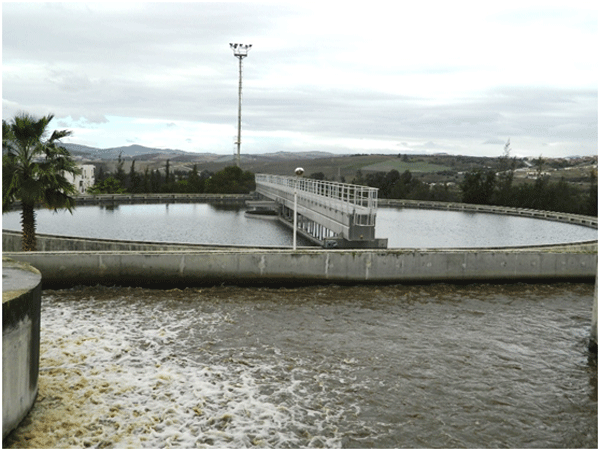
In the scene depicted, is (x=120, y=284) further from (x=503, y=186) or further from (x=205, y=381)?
(x=503, y=186)

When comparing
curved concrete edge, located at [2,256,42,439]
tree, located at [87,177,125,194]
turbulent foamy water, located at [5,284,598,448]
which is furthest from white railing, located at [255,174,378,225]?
tree, located at [87,177,125,194]

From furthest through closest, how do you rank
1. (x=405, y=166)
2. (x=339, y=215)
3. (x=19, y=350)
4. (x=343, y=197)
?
1. (x=405, y=166)
2. (x=343, y=197)
3. (x=339, y=215)
4. (x=19, y=350)

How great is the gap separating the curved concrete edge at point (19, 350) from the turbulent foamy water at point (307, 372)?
1.12 ft

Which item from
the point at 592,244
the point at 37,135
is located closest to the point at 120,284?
the point at 37,135

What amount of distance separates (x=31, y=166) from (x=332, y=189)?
19424 millimetres

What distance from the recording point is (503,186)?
67812 millimetres

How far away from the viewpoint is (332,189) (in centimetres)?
3525

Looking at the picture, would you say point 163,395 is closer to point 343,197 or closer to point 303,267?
point 303,267

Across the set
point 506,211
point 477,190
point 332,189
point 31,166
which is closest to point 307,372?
point 31,166

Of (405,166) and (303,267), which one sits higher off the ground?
(405,166)

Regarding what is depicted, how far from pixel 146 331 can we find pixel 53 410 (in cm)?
418

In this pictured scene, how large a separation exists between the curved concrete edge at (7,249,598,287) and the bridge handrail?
116 inches

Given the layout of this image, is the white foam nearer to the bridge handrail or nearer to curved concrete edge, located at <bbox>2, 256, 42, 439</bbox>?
curved concrete edge, located at <bbox>2, 256, 42, 439</bbox>

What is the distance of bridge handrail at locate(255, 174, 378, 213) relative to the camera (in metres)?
22.5
